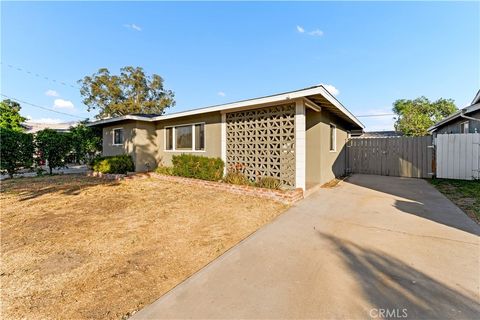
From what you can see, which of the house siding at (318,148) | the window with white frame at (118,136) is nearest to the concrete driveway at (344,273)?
the house siding at (318,148)

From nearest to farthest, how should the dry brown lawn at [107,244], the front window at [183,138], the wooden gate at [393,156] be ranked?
the dry brown lawn at [107,244], the wooden gate at [393,156], the front window at [183,138]

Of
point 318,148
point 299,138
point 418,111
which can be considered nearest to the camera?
point 299,138

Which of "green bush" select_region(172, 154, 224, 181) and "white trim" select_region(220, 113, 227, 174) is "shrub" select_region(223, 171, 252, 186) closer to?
"green bush" select_region(172, 154, 224, 181)

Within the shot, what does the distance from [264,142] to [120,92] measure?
23.9 m

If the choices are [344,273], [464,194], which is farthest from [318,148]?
[344,273]

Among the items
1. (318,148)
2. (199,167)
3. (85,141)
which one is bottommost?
(199,167)

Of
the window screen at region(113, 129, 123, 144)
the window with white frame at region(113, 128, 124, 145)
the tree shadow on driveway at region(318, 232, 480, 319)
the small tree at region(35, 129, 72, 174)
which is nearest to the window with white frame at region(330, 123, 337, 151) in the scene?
the tree shadow on driveway at region(318, 232, 480, 319)

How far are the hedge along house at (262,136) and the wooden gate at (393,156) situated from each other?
776 mm

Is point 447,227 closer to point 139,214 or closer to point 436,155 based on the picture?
point 139,214

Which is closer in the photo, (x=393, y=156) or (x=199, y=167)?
(x=199, y=167)

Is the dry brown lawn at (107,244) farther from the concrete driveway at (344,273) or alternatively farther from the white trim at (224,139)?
the white trim at (224,139)

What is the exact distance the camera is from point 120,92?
24.8 meters

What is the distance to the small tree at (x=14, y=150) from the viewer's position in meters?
9.41

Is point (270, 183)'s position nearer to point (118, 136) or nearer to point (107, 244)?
point (107, 244)
